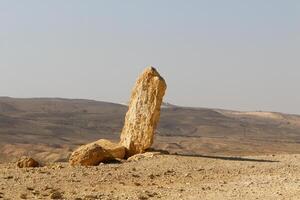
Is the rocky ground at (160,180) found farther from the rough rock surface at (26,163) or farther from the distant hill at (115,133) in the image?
the distant hill at (115,133)

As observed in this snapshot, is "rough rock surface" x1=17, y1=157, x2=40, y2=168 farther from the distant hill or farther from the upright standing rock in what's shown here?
the distant hill

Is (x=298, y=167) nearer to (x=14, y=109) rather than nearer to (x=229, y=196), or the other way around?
(x=229, y=196)

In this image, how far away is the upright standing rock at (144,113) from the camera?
25.0 meters

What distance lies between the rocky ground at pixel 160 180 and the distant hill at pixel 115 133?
3172cm

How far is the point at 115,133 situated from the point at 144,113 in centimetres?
8659

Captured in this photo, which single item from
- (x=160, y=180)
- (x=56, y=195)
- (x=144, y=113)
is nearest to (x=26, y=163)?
(x=144, y=113)

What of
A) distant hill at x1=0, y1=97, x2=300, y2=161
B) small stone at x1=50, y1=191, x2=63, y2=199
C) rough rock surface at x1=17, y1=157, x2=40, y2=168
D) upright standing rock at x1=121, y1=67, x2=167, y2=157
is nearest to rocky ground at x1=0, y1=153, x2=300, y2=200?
small stone at x1=50, y1=191, x2=63, y2=199

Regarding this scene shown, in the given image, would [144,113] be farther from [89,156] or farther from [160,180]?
[160,180]

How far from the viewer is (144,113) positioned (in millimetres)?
25281

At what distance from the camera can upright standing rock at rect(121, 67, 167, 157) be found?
25.0m

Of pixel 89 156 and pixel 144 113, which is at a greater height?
pixel 144 113

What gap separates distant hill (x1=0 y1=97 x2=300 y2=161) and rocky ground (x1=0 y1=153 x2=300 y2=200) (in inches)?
1249

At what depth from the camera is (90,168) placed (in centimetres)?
2045

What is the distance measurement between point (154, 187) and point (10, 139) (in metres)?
68.0
